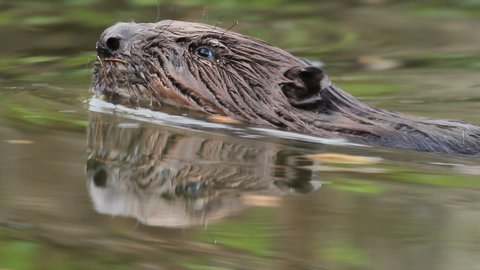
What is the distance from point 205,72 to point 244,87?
0.22m

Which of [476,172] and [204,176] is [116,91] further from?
[476,172]

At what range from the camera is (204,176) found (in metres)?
4.11

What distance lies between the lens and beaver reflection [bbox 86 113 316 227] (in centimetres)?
359

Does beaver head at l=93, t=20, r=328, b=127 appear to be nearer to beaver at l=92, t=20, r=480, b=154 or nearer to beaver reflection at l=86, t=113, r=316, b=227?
beaver at l=92, t=20, r=480, b=154

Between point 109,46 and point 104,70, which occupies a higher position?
point 109,46

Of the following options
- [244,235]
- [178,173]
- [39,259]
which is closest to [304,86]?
[178,173]

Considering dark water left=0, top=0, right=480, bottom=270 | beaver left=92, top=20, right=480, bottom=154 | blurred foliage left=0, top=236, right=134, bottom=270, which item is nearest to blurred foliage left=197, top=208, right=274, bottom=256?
dark water left=0, top=0, right=480, bottom=270

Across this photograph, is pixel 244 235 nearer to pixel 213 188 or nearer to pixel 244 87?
pixel 213 188

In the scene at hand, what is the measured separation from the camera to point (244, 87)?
5203 millimetres

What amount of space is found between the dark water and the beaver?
0.33ft

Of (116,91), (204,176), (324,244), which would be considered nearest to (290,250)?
(324,244)

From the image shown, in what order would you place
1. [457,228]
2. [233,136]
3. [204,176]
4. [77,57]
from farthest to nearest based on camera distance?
1. [77,57]
2. [233,136]
3. [204,176]
4. [457,228]

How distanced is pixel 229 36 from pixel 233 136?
0.57m

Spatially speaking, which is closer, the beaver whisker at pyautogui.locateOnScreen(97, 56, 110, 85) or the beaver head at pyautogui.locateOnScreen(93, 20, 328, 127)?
the beaver head at pyautogui.locateOnScreen(93, 20, 328, 127)
